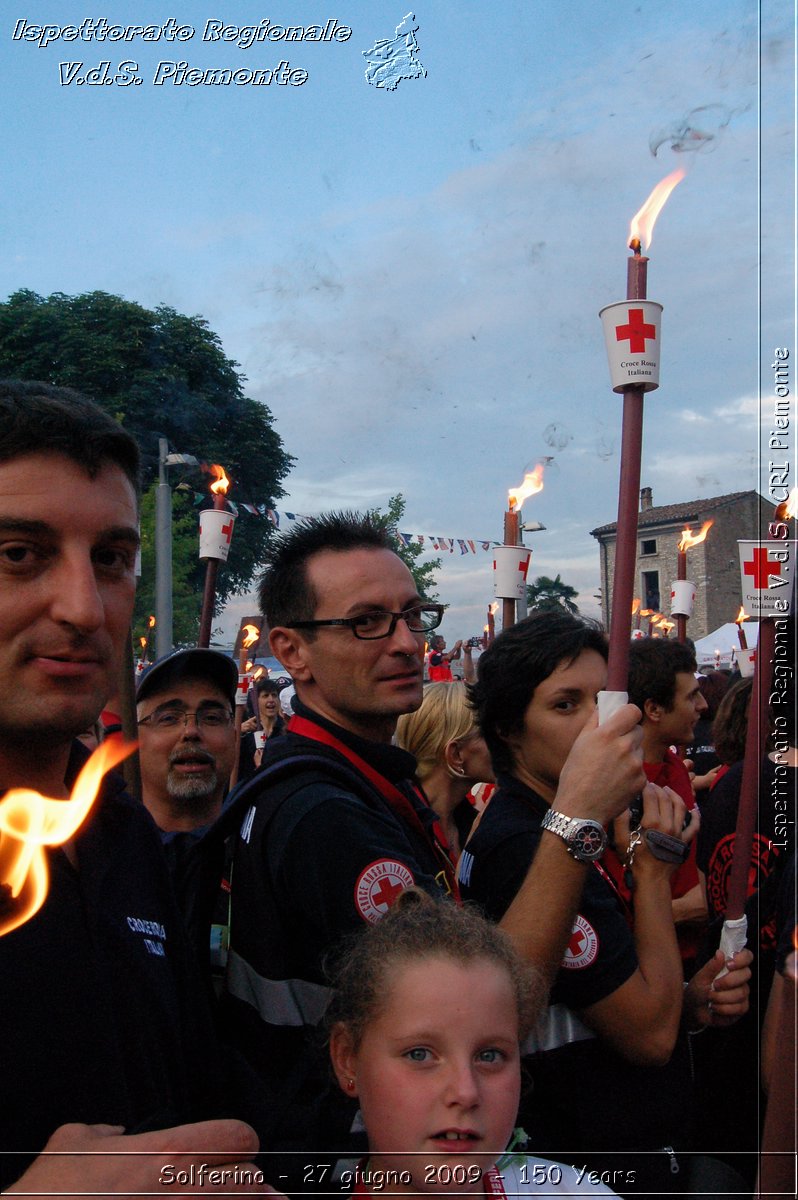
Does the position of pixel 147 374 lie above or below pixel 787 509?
above

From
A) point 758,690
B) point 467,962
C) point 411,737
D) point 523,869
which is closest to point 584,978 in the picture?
point 523,869

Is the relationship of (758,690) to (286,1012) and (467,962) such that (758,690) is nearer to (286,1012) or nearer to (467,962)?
(467,962)

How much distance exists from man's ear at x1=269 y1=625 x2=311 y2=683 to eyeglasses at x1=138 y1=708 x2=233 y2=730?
968 mm

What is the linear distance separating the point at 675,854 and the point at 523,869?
1.06 ft

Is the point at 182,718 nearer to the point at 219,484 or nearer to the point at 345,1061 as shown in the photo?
the point at 219,484

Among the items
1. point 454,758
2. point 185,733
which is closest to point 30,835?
point 185,733

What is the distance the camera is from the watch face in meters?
1.69

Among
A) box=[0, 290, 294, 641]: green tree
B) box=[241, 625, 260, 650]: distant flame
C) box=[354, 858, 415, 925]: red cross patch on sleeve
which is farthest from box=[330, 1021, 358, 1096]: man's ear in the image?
box=[241, 625, 260, 650]: distant flame

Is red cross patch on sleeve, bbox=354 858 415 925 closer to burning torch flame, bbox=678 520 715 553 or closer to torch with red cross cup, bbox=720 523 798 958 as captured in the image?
torch with red cross cup, bbox=720 523 798 958

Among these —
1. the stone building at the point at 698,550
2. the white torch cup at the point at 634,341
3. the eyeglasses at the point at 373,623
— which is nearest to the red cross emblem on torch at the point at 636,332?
the white torch cup at the point at 634,341

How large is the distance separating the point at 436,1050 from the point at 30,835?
2.10 ft

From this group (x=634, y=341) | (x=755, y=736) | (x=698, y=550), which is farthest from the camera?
(x=698, y=550)

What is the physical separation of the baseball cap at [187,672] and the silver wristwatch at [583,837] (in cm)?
167

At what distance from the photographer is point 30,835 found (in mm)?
1283
